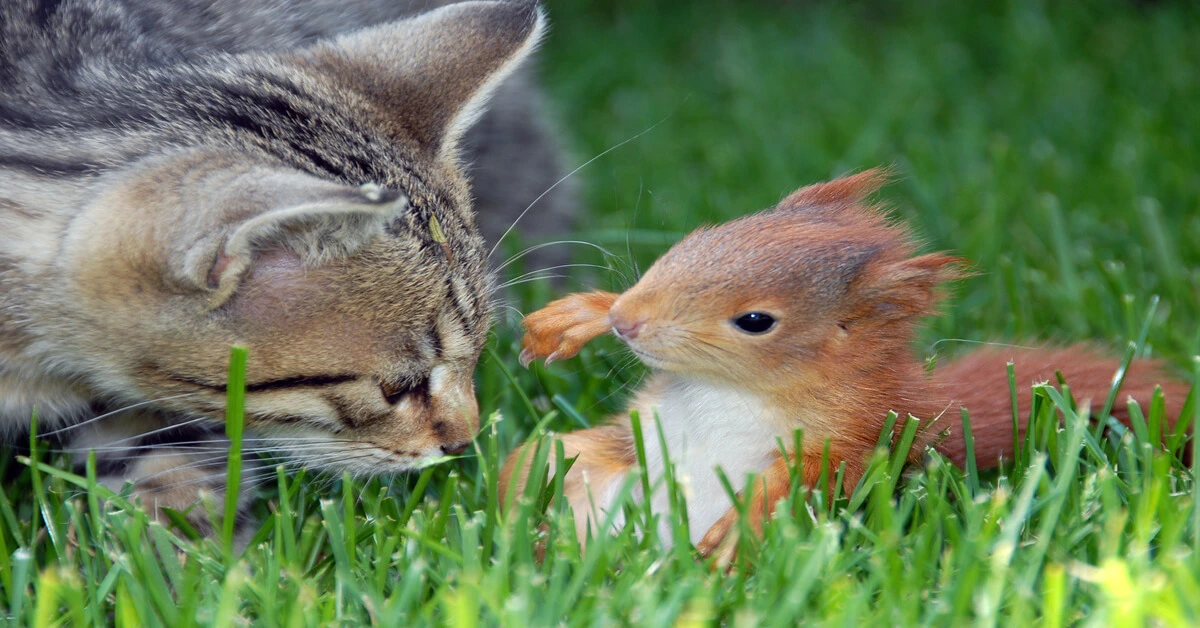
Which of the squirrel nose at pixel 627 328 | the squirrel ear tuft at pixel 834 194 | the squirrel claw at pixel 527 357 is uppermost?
the squirrel ear tuft at pixel 834 194

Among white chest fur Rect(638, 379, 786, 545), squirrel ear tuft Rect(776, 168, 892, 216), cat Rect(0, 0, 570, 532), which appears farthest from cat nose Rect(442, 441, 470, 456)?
squirrel ear tuft Rect(776, 168, 892, 216)

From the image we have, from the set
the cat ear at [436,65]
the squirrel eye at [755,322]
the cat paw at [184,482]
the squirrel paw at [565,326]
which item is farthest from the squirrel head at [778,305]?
the cat paw at [184,482]

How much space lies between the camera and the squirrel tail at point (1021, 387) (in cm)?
220

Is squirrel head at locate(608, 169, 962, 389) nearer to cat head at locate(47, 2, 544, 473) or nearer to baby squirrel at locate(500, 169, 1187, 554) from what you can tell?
baby squirrel at locate(500, 169, 1187, 554)

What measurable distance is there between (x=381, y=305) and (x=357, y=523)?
1.42 ft

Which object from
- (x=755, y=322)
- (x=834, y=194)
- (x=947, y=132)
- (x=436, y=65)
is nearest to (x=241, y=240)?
(x=436, y=65)

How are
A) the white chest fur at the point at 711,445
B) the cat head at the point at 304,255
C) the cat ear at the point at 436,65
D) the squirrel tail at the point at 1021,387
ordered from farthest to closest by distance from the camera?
1. the cat ear at the point at 436,65
2. the squirrel tail at the point at 1021,387
3. the white chest fur at the point at 711,445
4. the cat head at the point at 304,255

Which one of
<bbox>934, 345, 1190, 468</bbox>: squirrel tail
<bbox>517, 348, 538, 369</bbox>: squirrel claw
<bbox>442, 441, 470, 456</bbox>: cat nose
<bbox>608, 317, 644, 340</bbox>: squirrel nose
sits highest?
<bbox>608, 317, 644, 340</bbox>: squirrel nose

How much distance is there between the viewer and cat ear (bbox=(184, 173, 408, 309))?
1.73 meters

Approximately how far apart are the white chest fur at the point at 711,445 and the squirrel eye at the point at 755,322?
0.12 meters

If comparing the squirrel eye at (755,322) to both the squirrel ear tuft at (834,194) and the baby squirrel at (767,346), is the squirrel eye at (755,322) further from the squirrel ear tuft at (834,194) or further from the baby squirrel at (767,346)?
the squirrel ear tuft at (834,194)

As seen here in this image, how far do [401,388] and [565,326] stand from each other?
31 centimetres

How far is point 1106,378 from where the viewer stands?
2.29 m

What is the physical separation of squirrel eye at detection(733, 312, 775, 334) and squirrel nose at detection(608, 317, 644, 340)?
0.16 m
